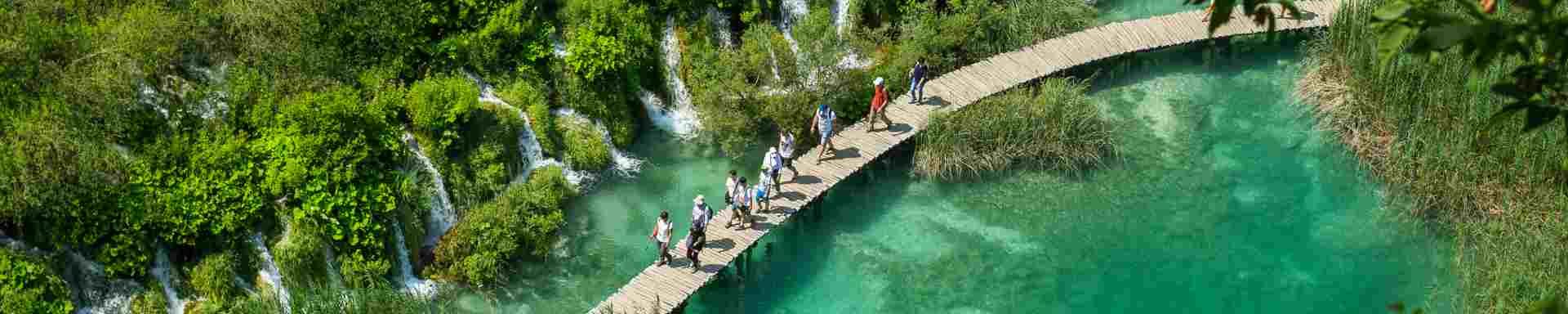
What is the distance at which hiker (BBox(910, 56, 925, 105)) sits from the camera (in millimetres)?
26458

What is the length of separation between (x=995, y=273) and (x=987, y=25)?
5.84 meters

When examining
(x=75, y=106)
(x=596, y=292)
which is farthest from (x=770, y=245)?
(x=75, y=106)

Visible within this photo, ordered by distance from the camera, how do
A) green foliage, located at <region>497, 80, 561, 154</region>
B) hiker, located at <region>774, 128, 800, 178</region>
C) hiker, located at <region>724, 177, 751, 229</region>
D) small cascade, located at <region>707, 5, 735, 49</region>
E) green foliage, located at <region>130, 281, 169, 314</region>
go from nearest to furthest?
green foliage, located at <region>130, 281, 169, 314</region>, hiker, located at <region>724, 177, 751, 229</region>, hiker, located at <region>774, 128, 800, 178</region>, green foliage, located at <region>497, 80, 561, 154</region>, small cascade, located at <region>707, 5, 735, 49</region>

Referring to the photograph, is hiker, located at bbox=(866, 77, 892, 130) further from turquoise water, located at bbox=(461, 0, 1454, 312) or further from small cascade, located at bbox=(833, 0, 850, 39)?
small cascade, located at bbox=(833, 0, 850, 39)

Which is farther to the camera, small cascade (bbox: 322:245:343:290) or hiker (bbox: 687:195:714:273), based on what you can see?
small cascade (bbox: 322:245:343:290)

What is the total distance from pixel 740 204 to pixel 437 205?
15.1 ft

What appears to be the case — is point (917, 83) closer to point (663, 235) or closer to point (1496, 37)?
point (663, 235)

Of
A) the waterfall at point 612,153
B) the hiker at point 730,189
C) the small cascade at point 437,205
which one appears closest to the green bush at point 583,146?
the waterfall at point 612,153

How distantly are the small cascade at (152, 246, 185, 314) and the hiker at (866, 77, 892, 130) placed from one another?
10.5 m

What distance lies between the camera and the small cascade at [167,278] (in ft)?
74.3

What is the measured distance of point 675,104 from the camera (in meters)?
28.0

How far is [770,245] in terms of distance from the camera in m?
25.3

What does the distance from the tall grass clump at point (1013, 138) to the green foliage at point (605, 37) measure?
492cm

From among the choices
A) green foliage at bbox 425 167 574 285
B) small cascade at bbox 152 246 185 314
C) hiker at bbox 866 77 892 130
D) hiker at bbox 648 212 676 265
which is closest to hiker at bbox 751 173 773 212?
hiker at bbox 648 212 676 265
